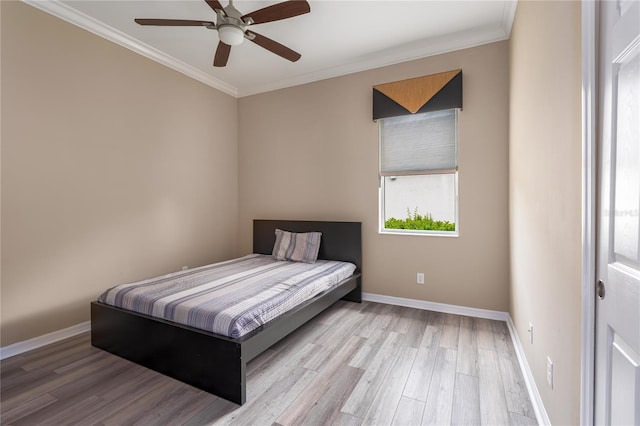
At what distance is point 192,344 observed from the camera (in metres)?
1.90

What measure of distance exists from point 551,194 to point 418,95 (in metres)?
2.19

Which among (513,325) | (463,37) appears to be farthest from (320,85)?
(513,325)

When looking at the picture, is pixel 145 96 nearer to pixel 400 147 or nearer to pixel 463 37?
pixel 400 147

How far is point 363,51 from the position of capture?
132 inches

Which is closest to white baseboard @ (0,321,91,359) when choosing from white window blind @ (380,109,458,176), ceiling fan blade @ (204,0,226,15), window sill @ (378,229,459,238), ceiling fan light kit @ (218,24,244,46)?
ceiling fan light kit @ (218,24,244,46)

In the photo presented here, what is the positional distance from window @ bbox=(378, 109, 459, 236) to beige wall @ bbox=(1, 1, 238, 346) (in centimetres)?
243

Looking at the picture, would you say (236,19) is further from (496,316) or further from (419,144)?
(496,316)

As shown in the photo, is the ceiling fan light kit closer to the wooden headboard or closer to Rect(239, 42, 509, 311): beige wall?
Rect(239, 42, 509, 311): beige wall

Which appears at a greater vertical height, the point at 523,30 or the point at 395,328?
the point at 523,30

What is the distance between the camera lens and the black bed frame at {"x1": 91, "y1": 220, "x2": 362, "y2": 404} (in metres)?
1.79

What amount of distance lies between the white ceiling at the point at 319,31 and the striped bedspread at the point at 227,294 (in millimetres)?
2371

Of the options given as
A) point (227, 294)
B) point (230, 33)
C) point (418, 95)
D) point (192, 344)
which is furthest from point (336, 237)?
point (230, 33)

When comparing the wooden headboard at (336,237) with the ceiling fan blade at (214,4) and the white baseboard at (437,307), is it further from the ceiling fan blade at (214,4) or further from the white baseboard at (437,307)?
the ceiling fan blade at (214,4)

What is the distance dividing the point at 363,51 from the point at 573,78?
8.55 feet
